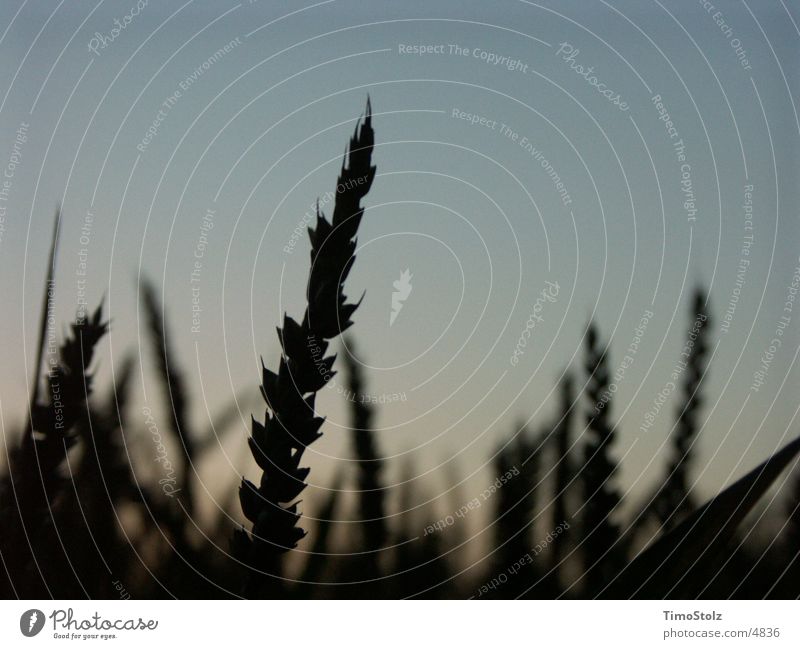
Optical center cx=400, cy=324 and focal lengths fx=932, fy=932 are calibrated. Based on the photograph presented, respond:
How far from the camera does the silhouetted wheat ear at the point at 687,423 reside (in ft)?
3.24

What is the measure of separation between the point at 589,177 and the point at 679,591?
17.7 inches

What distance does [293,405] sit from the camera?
968 mm

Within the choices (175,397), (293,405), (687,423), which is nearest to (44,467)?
(175,397)

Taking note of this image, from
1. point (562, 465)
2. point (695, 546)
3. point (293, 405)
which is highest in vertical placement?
point (293, 405)

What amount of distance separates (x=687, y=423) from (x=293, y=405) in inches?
16.4

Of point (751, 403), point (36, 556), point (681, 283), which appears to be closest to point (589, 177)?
point (681, 283)

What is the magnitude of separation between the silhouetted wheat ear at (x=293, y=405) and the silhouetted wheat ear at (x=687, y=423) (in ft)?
1.19

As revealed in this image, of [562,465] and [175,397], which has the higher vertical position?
[175,397]

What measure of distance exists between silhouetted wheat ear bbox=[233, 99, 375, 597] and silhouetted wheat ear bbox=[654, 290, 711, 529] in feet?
1.19

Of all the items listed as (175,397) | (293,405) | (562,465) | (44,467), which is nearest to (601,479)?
(562,465)

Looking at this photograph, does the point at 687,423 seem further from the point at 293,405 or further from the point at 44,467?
the point at 44,467

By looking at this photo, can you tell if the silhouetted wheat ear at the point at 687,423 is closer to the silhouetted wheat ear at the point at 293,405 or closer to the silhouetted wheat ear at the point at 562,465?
the silhouetted wheat ear at the point at 562,465

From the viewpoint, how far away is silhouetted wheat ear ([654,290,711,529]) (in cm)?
99
